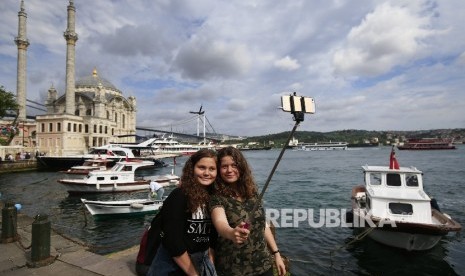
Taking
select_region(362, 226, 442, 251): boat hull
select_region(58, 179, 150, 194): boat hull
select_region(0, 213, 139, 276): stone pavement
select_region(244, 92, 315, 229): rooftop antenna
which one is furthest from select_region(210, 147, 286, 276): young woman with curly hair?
select_region(58, 179, 150, 194): boat hull

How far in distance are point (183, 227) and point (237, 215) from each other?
57cm

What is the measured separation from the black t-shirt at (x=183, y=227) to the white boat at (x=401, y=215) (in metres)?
9.93

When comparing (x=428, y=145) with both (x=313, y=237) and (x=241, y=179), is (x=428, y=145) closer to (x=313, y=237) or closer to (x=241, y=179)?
(x=313, y=237)

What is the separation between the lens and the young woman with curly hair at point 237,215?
3.02 meters

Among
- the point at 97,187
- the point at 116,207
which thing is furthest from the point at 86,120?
the point at 116,207

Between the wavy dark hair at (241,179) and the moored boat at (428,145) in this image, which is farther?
the moored boat at (428,145)

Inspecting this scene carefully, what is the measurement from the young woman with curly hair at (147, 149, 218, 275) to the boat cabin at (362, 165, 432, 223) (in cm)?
1078

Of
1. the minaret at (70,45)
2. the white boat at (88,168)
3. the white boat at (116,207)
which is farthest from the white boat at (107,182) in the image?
the minaret at (70,45)

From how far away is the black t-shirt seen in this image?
274cm

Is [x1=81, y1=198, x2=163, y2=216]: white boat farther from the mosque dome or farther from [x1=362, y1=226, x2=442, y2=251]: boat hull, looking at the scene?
the mosque dome

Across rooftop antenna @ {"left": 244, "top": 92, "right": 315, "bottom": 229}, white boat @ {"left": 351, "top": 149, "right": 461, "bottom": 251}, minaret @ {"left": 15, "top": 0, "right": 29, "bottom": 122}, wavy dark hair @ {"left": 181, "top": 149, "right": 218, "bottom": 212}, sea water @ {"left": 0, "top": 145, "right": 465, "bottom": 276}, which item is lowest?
sea water @ {"left": 0, "top": 145, "right": 465, "bottom": 276}

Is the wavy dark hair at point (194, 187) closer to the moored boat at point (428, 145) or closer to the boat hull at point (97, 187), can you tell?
the boat hull at point (97, 187)

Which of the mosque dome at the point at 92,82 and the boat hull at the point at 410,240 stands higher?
the mosque dome at the point at 92,82

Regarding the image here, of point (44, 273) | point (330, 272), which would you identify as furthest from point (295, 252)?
point (44, 273)
